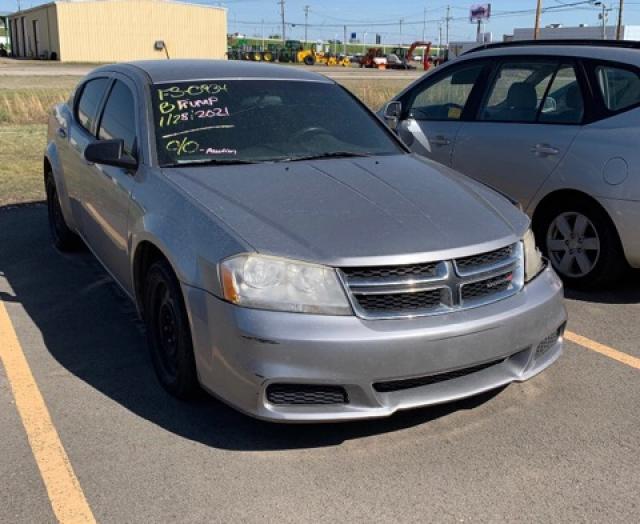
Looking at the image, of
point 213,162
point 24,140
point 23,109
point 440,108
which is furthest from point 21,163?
point 213,162

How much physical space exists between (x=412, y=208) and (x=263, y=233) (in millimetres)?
758

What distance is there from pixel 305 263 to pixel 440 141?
11.5ft

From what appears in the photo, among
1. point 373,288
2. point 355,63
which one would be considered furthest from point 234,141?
point 355,63

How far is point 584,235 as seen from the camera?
17.3ft

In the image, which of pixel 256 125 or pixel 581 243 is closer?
pixel 256 125

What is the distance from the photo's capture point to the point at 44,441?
10.7 feet

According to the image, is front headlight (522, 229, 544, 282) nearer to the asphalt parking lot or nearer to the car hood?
the car hood

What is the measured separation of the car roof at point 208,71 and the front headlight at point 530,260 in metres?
1.99

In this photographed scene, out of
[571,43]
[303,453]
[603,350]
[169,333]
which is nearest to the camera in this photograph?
[303,453]

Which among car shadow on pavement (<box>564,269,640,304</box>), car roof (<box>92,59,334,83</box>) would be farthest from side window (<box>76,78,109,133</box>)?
car shadow on pavement (<box>564,269,640,304</box>)

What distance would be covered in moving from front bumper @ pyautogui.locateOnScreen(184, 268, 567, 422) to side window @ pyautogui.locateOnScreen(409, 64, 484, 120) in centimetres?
332

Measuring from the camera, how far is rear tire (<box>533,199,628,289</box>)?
5.09 meters

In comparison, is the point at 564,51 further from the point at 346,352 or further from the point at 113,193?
the point at 346,352

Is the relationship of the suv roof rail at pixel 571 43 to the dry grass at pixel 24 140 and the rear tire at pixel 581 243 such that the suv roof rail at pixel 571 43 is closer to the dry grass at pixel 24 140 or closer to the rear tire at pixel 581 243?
the rear tire at pixel 581 243
